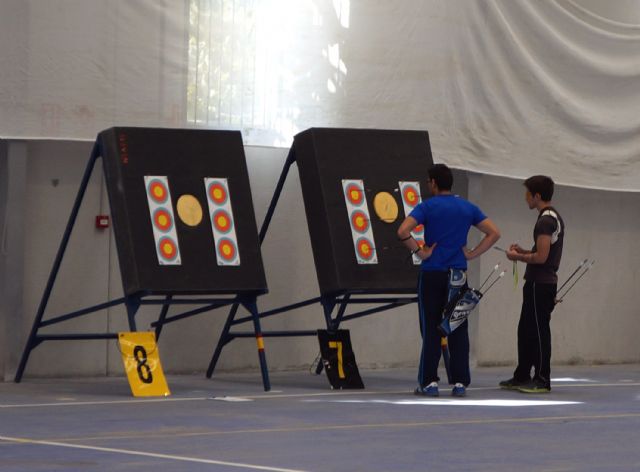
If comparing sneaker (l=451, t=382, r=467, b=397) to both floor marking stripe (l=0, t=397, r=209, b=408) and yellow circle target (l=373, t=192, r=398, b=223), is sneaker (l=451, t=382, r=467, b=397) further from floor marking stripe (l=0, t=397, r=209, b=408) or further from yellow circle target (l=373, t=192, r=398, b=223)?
floor marking stripe (l=0, t=397, r=209, b=408)

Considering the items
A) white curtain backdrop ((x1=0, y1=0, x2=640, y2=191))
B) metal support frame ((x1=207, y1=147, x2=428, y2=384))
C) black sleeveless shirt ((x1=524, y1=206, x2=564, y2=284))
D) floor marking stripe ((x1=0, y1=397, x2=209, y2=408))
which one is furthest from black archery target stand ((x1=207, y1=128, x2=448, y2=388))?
floor marking stripe ((x1=0, y1=397, x2=209, y2=408))

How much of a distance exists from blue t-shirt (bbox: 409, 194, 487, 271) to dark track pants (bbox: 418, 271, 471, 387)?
0.07m

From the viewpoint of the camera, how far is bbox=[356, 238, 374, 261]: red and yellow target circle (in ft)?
29.3

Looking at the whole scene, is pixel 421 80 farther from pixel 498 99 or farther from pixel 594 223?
pixel 594 223

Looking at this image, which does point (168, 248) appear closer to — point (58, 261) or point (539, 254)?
point (58, 261)

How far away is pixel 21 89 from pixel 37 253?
1045 millimetres

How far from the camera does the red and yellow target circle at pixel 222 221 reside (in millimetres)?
8625

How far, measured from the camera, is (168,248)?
8.38m

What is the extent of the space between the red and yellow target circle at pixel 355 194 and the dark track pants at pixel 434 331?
878 millimetres

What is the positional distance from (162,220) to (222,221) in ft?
1.30

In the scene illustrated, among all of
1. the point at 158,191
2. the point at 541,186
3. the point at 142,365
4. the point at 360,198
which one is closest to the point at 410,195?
the point at 360,198

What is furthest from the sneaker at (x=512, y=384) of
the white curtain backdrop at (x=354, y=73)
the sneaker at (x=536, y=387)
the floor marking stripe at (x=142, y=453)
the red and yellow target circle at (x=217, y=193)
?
the floor marking stripe at (x=142, y=453)

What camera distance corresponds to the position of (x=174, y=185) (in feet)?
28.1

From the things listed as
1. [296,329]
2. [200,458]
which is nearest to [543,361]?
[296,329]
